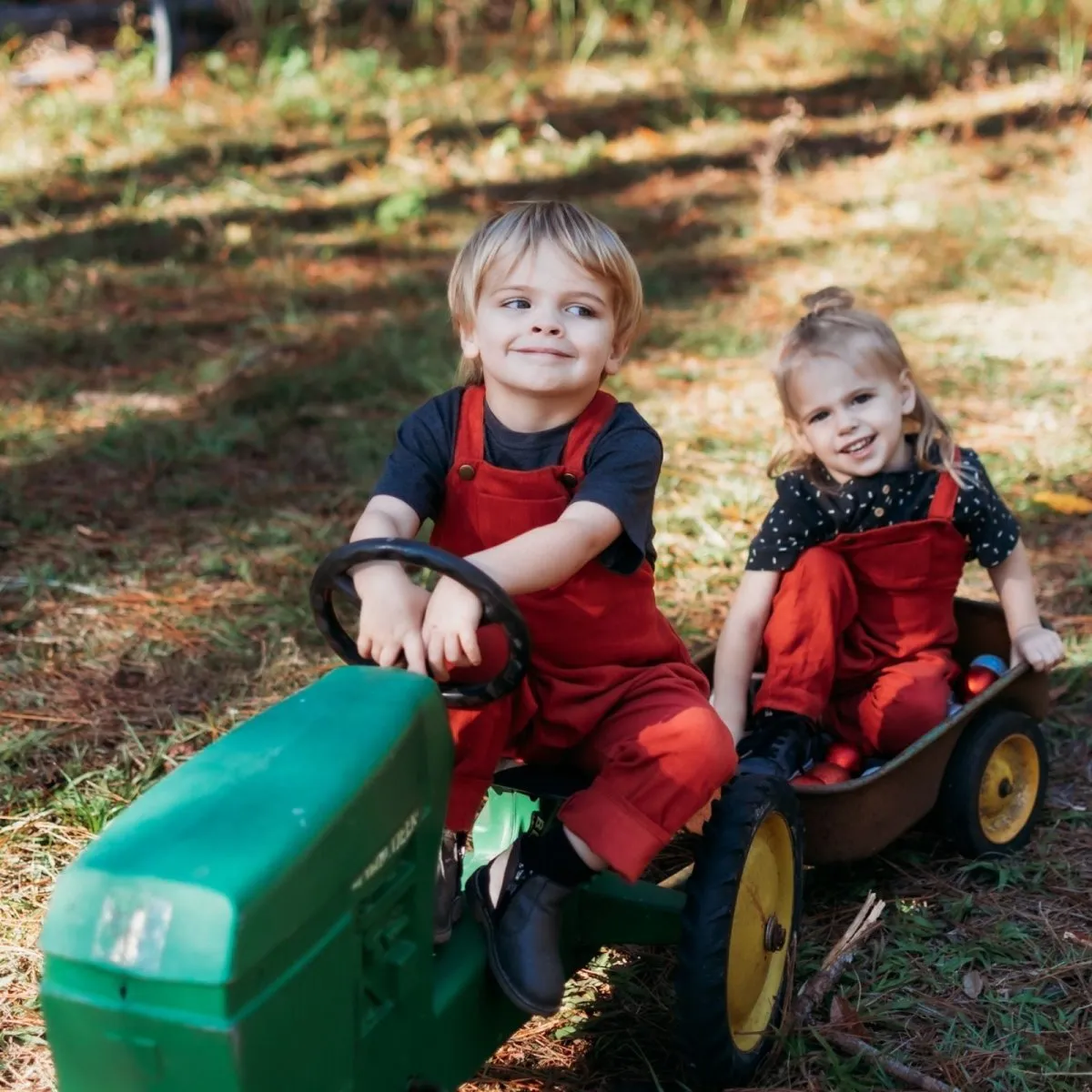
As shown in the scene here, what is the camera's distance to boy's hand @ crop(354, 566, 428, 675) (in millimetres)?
2102

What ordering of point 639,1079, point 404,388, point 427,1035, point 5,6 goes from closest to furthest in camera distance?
point 427,1035, point 639,1079, point 404,388, point 5,6

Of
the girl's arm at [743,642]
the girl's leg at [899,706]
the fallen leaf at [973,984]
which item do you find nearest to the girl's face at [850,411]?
the girl's arm at [743,642]

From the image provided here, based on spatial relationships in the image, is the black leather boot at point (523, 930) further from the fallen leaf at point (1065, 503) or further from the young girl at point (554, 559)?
the fallen leaf at point (1065, 503)

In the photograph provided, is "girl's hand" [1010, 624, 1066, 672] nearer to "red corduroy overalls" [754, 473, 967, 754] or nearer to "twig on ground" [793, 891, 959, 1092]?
"red corduroy overalls" [754, 473, 967, 754]

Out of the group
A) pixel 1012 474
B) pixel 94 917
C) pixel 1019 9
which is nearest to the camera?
pixel 94 917

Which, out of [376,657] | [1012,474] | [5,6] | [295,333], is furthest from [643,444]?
[5,6]

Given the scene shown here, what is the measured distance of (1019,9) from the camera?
34.5 feet

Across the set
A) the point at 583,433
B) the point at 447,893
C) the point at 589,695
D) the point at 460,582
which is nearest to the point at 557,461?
the point at 583,433

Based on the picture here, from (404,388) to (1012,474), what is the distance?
84.8 inches

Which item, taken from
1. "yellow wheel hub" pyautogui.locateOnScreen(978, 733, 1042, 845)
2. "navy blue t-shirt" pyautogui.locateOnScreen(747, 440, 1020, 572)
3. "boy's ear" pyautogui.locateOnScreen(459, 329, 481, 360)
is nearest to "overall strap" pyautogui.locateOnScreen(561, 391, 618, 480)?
"boy's ear" pyautogui.locateOnScreen(459, 329, 481, 360)

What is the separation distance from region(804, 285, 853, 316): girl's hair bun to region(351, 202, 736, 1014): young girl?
767 mm

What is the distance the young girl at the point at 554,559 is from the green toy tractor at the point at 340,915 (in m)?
0.10

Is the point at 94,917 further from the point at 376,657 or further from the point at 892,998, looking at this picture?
the point at 892,998

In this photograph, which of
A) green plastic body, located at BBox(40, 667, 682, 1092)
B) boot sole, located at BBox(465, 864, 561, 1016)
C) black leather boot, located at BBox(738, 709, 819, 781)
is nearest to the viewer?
green plastic body, located at BBox(40, 667, 682, 1092)
